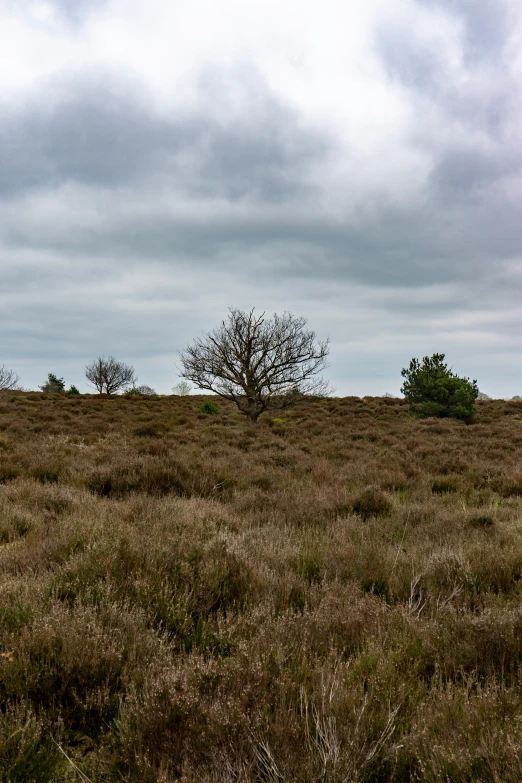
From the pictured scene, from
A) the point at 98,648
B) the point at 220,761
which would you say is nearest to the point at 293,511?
the point at 98,648

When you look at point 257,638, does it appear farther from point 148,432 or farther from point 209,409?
point 209,409

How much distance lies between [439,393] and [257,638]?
23.6m

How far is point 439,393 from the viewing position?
79.8 feet

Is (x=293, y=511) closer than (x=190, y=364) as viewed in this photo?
Yes

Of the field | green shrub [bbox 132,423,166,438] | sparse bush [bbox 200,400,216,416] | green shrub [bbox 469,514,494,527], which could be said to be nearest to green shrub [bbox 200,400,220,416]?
sparse bush [bbox 200,400,216,416]

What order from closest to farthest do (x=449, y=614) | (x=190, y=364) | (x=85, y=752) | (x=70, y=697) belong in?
(x=85, y=752), (x=70, y=697), (x=449, y=614), (x=190, y=364)

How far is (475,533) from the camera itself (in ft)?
17.7

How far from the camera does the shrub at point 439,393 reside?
77.5 feet

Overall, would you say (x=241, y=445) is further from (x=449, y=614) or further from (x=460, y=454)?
(x=449, y=614)

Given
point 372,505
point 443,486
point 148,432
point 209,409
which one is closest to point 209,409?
point 209,409

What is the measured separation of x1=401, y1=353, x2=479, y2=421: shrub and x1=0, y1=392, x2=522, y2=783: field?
56.1ft

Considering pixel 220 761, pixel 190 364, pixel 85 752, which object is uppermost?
pixel 190 364

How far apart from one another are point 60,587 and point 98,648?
1.00 metres

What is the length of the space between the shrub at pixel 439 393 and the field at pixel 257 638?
17.1 metres
